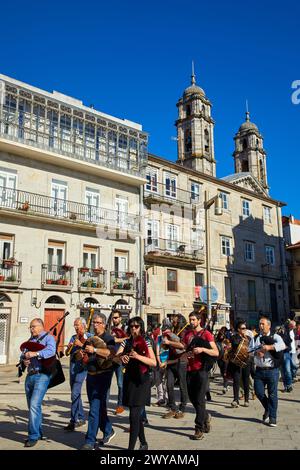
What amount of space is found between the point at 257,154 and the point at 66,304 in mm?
43814

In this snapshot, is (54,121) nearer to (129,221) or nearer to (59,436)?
(129,221)

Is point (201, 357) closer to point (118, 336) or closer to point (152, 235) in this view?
point (118, 336)

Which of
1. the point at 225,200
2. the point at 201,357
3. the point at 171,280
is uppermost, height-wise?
the point at 225,200

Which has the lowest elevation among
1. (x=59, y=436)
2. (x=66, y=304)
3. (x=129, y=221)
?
(x=59, y=436)

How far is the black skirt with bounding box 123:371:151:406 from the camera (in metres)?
5.83

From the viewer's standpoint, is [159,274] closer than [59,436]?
No

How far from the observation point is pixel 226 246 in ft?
117

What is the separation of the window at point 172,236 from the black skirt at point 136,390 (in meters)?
24.7

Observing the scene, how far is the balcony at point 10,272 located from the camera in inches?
877

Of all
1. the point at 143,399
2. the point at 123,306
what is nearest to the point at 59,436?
the point at 143,399

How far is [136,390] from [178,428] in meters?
2.21

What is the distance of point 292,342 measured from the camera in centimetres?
1309

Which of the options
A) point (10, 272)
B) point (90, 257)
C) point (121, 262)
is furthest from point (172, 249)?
point (10, 272)
